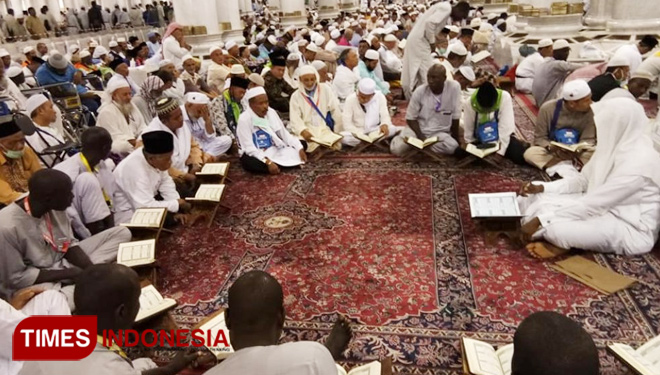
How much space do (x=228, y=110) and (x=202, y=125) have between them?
647 mm

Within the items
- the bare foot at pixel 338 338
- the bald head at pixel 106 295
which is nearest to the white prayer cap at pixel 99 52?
the bald head at pixel 106 295

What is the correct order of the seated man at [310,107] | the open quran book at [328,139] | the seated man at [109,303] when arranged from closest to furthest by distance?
1. the seated man at [109,303]
2. the open quran book at [328,139]
3. the seated man at [310,107]

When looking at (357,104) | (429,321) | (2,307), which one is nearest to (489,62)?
(357,104)

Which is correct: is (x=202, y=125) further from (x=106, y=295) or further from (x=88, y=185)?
(x=106, y=295)

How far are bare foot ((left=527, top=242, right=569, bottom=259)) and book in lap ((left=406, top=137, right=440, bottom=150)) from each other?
1.85 m

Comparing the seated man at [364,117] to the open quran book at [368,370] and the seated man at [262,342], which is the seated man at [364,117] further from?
the seated man at [262,342]

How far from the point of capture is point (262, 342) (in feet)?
4.76

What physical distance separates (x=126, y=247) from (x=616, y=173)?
3065 millimetres

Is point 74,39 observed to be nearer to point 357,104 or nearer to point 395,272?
point 357,104

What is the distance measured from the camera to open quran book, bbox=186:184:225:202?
383 centimetres

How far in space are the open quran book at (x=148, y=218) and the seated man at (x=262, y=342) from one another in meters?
1.97

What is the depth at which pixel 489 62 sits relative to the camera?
11820 mm

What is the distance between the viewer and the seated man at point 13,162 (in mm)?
3305

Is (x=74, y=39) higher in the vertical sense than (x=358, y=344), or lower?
higher
